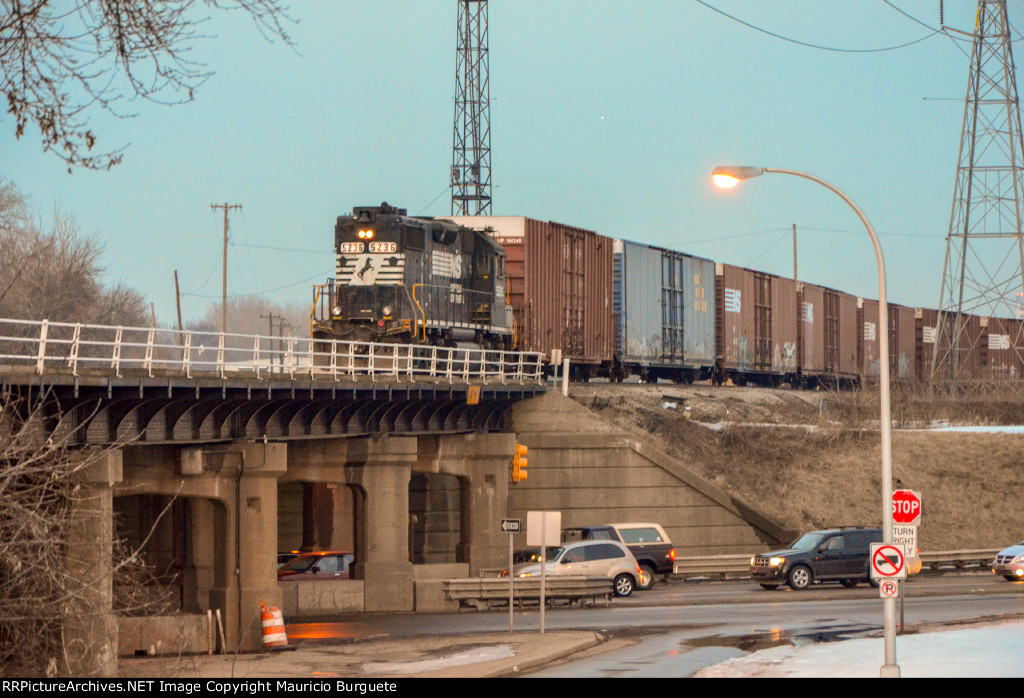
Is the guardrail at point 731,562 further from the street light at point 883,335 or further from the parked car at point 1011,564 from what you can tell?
the street light at point 883,335

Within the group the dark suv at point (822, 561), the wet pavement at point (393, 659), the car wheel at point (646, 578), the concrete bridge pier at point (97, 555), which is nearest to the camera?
the concrete bridge pier at point (97, 555)

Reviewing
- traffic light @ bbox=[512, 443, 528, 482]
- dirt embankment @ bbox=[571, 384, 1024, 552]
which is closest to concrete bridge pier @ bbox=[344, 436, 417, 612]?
traffic light @ bbox=[512, 443, 528, 482]

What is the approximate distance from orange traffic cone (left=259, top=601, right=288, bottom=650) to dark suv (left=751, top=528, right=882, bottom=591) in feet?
44.9

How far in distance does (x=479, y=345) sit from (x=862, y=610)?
17.1 m

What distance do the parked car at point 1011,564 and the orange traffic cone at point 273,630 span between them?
19906mm

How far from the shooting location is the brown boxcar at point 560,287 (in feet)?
144

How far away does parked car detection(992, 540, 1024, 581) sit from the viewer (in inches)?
1356

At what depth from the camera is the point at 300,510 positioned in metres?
47.1

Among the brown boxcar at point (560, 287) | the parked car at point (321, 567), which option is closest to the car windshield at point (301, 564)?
the parked car at point (321, 567)

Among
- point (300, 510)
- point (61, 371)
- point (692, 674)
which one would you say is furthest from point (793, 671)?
point (300, 510)

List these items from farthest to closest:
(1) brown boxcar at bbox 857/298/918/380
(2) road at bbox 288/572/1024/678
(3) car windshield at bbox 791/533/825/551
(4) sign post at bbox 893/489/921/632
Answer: (1) brown boxcar at bbox 857/298/918/380 → (3) car windshield at bbox 791/533/825/551 → (2) road at bbox 288/572/1024/678 → (4) sign post at bbox 893/489/921/632

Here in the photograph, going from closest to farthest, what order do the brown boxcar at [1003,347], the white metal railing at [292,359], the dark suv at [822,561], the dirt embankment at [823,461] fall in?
the white metal railing at [292,359] < the dark suv at [822,561] < the dirt embankment at [823,461] < the brown boxcar at [1003,347]

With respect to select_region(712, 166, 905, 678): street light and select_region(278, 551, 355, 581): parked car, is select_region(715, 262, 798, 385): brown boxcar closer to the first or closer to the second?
select_region(278, 551, 355, 581): parked car

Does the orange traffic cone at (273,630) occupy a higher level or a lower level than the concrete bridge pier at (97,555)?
lower
